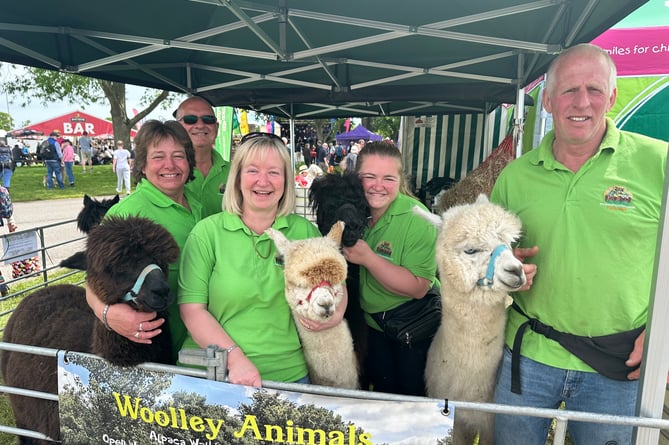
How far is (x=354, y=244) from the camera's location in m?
2.14

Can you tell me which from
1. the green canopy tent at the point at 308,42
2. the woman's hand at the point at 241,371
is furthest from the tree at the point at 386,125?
the woman's hand at the point at 241,371

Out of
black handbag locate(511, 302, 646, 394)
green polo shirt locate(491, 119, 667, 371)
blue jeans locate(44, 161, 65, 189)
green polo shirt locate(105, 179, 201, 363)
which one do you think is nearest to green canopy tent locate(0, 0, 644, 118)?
green polo shirt locate(491, 119, 667, 371)

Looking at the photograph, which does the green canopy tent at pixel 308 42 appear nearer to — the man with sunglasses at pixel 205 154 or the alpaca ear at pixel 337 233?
the man with sunglasses at pixel 205 154

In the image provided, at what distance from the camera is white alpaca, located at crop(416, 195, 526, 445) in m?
1.73

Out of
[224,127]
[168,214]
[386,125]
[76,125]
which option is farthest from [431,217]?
[76,125]

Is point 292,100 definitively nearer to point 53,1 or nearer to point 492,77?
point 492,77

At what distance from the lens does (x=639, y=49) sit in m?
5.09

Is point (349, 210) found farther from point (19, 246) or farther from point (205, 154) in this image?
point (19, 246)

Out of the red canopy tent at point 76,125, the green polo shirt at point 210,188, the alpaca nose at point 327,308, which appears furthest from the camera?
the red canopy tent at point 76,125

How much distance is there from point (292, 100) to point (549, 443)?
423cm

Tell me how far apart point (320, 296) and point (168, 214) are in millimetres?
1078

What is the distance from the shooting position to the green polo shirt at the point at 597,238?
5.25 feet

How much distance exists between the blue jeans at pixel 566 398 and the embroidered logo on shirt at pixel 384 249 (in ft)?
2.46

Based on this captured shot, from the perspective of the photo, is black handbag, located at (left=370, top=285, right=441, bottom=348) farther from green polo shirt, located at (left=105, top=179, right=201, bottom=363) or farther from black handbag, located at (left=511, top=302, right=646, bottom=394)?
green polo shirt, located at (left=105, top=179, right=201, bottom=363)
